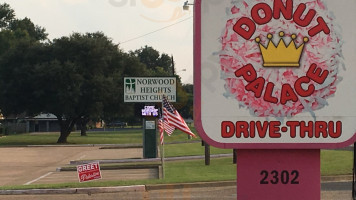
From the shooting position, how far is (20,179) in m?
22.4

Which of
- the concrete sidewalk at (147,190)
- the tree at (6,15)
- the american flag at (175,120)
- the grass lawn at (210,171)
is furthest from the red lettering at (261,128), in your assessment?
the tree at (6,15)

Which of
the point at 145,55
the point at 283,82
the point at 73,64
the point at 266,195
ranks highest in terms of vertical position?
the point at 145,55

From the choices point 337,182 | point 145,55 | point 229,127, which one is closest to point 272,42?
point 229,127

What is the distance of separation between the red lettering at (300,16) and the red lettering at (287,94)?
410 millimetres

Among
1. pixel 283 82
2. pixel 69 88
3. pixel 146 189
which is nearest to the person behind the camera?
pixel 283 82

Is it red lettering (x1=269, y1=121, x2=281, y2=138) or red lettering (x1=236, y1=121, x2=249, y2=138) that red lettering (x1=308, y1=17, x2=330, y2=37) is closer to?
red lettering (x1=269, y1=121, x2=281, y2=138)

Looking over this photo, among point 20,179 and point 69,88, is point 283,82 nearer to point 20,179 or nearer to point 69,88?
point 20,179

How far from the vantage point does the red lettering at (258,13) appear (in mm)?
3428

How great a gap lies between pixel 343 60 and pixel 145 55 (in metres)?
178

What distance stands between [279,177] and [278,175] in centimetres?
1

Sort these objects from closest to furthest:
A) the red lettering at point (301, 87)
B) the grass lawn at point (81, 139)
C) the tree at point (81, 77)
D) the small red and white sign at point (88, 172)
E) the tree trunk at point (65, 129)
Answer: the red lettering at point (301, 87)
the small red and white sign at point (88, 172)
the tree at point (81, 77)
the tree trunk at point (65, 129)
the grass lawn at point (81, 139)

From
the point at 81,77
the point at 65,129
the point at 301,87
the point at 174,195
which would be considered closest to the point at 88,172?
the point at 174,195

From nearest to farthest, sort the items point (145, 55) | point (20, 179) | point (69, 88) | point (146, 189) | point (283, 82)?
point (283, 82) → point (146, 189) → point (20, 179) → point (69, 88) → point (145, 55)

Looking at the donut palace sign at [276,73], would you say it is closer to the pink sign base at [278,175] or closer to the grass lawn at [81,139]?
Result: the pink sign base at [278,175]
